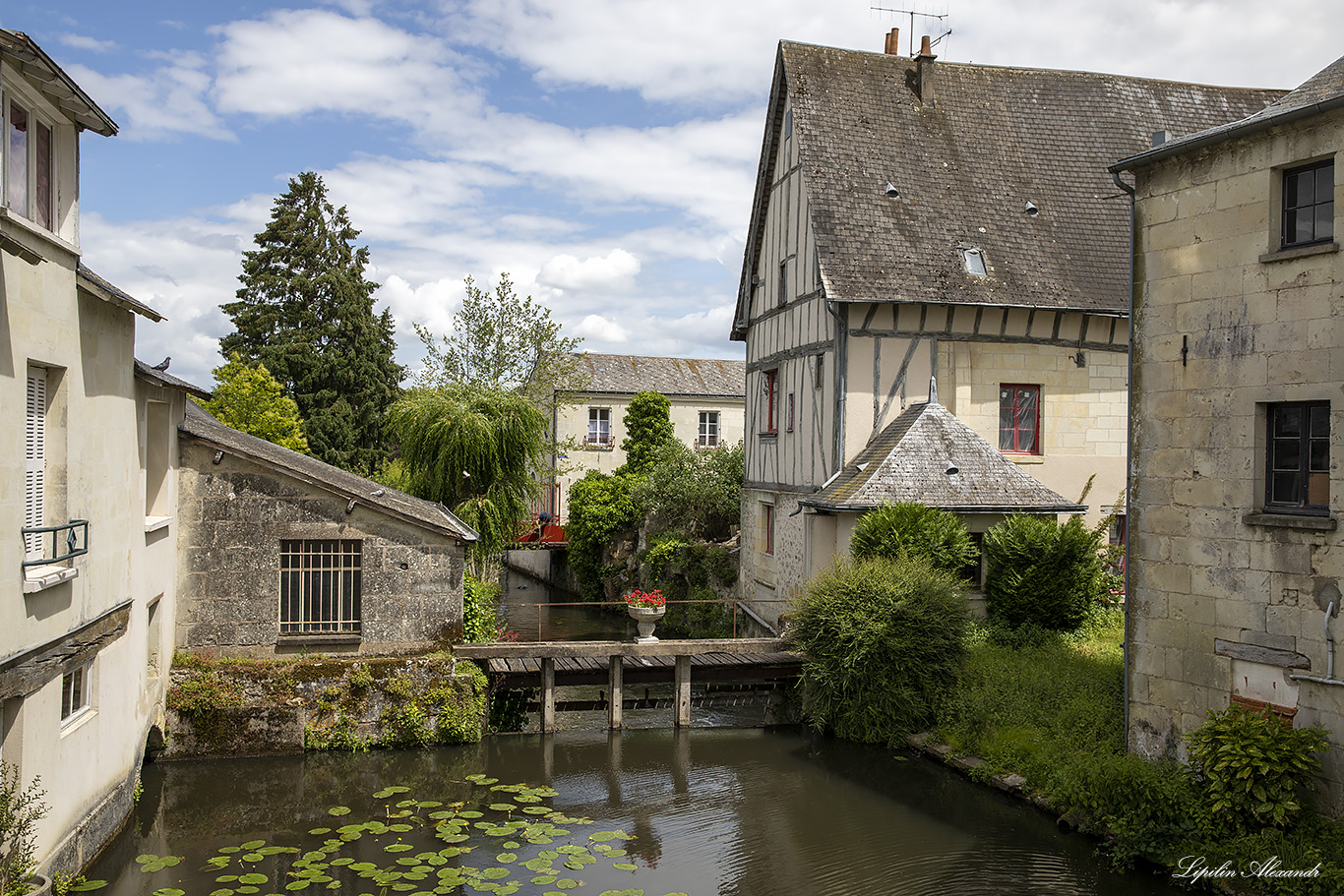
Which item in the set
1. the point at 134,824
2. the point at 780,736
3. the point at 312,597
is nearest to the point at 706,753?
the point at 780,736

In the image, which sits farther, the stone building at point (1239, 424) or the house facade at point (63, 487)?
the stone building at point (1239, 424)

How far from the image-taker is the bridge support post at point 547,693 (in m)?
13.2

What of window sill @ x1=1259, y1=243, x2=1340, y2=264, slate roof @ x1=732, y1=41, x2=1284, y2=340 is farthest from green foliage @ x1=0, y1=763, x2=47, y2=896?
slate roof @ x1=732, y1=41, x2=1284, y2=340

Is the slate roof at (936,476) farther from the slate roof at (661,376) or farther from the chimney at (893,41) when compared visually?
the slate roof at (661,376)

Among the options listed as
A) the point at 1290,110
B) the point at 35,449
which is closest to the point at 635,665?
the point at 35,449

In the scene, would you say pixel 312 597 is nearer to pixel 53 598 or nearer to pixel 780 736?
pixel 53 598

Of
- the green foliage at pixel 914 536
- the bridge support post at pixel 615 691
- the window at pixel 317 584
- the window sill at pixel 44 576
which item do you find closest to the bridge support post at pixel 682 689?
the bridge support post at pixel 615 691

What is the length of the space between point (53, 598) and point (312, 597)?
16.9 feet

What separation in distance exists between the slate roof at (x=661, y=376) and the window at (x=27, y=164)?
25175 millimetres

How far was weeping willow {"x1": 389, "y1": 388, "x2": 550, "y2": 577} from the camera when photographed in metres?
18.8

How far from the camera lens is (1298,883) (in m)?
7.25

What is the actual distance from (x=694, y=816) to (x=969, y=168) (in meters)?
12.5

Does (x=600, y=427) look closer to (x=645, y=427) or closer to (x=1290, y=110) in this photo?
(x=645, y=427)

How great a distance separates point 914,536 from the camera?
13438 millimetres
